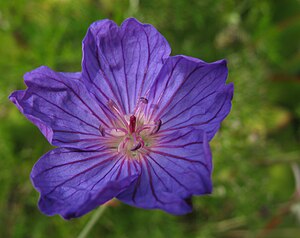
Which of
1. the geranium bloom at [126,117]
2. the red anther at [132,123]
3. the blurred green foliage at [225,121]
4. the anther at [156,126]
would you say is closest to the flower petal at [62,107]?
the geranium bloom at [126,117]

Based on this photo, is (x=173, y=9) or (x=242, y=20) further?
(x=242, y=20)

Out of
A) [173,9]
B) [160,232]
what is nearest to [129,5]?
[173,9]

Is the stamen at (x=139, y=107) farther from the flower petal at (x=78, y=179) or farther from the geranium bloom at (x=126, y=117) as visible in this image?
the flower petal at (x=78, y=179)

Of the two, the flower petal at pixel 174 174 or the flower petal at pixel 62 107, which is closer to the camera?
the flower petal at pixel 174 174

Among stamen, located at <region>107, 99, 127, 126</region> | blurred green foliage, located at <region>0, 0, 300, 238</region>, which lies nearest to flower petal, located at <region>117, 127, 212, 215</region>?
stamen, located at <region>107, 99, 127, 126</region>

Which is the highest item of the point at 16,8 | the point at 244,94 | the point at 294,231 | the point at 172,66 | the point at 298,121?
the point at 172,66

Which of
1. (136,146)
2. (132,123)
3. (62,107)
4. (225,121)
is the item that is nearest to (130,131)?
(132,123)

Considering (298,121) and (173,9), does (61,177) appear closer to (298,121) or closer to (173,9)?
(173,9)
